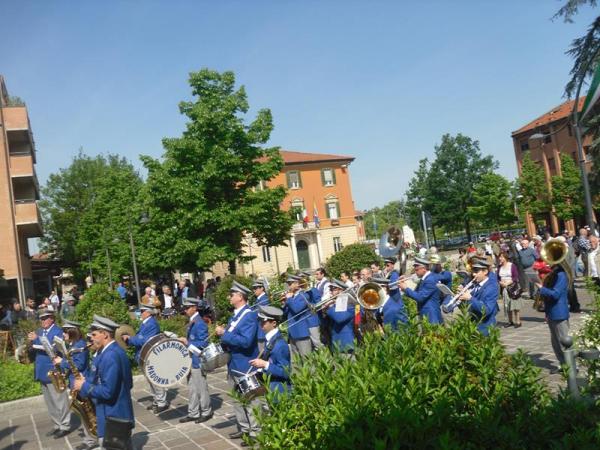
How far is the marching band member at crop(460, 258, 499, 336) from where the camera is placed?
321 inches

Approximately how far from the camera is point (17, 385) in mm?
11797

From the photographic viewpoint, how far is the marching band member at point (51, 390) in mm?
9336

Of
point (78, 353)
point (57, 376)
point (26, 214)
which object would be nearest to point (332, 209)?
point (26, 214)

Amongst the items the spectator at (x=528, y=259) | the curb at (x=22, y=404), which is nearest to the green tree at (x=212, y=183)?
the spectator at (x=528, y=259)

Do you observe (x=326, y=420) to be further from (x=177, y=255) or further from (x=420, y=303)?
(x=177, y=255)

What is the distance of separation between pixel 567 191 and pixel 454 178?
1941 centimetres

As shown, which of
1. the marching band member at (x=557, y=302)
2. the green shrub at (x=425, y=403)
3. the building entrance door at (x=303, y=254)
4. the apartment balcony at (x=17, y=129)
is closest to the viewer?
the green shrub at (x=425, y=403)

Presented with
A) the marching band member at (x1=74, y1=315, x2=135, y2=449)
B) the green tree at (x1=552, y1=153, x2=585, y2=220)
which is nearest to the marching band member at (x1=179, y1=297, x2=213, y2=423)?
the marching band member at (x1=74, y1=315, x2=135, y2=449)

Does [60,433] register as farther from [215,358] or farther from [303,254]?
[303,254]

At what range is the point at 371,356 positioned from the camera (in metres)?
5.09

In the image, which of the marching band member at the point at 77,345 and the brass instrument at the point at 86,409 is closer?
the brass instrument at the point at 86,409

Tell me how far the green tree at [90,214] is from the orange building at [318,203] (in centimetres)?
1702

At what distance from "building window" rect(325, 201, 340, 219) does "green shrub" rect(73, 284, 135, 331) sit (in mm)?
50456

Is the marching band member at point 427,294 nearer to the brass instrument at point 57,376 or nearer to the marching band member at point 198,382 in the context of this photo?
the marching band member at point 198,382
